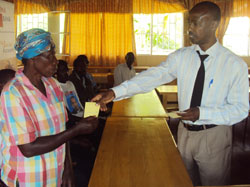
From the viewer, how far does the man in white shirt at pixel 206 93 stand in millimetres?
1938

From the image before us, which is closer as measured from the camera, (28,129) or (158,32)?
(28,129)

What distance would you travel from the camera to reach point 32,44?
5.13ft

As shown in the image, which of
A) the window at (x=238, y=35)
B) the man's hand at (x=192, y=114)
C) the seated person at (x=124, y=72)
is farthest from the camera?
the window at (x=238, y=35)

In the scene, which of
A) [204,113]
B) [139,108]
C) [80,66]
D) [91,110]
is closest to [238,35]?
[80,66]

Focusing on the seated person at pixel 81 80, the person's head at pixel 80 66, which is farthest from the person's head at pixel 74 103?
the person's head at pixel 80 66

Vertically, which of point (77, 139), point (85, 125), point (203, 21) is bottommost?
point (77, 139)

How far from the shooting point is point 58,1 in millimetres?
9344

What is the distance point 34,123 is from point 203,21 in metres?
1.24

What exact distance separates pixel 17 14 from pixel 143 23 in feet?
12.8

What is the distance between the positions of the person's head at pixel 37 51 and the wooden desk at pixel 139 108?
160 centimetres

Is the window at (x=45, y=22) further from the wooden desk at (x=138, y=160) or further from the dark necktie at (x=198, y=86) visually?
the dark necktie at (x=198, y=86)

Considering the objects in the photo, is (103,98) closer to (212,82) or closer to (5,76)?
(212,82)

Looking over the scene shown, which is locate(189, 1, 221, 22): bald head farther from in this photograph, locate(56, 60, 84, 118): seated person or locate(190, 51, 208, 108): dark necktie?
locate(56, 60, 84, 118): seated person

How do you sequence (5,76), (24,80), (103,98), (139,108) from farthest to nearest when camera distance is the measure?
(139,108) < (5,76) < (103,98) < (24,80)
